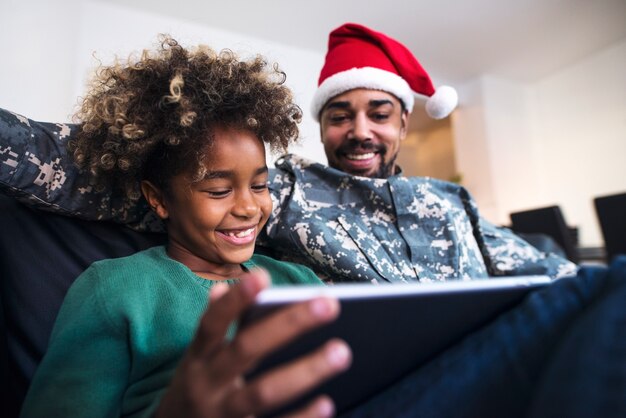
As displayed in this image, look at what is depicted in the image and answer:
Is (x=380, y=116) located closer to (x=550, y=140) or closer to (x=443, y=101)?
(x=443, y=101)

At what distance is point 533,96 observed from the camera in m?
4.95

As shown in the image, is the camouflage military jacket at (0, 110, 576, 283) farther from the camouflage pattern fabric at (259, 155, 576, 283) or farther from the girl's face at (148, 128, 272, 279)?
the girl's face at (148, 128, 272, 279)

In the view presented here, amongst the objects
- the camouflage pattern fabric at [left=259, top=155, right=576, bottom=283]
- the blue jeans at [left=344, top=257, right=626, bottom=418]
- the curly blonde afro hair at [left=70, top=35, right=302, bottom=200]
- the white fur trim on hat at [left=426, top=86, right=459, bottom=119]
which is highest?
the white fur trim on hat at [left=426, top=86, right=459, bottom=119]

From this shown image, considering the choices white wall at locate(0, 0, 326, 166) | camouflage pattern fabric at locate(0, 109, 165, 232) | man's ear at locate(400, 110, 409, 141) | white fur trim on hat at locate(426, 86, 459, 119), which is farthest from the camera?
white wall at locate(0, 0, 326, 166)

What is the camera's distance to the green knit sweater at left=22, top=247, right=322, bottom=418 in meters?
0.49

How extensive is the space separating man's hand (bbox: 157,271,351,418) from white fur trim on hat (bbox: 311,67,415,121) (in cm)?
111

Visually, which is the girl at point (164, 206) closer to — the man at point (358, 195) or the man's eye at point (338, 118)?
the man at point (358, 195)

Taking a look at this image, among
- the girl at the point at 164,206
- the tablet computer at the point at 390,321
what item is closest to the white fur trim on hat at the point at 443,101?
the girl at the point at 164,206

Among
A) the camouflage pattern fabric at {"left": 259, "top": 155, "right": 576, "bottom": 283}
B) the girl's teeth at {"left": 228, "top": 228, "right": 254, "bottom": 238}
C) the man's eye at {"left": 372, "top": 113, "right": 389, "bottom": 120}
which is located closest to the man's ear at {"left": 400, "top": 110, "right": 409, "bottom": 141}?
the man's eye at {"left": 372, "top": 113, "right": 389, "bottom": 120}

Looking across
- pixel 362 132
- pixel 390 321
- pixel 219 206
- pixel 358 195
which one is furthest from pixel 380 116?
pixel 390 321

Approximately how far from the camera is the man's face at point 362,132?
126cm

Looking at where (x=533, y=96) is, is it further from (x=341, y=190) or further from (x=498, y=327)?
(x=498, y=327)

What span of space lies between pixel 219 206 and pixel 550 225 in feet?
6.25

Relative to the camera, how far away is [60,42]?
2.80m
